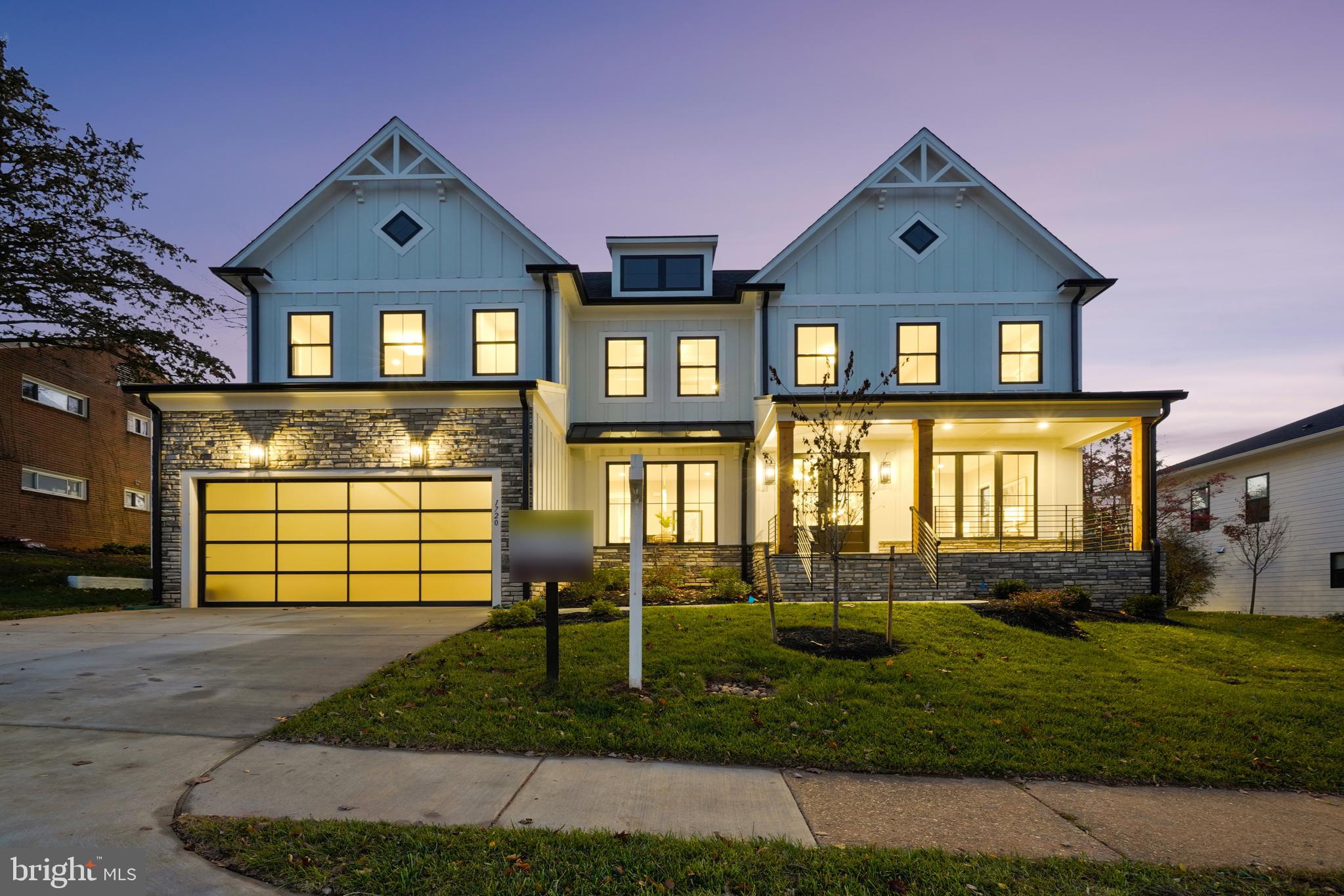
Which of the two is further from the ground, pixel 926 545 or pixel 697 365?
pixel 697 365

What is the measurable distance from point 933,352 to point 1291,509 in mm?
12727

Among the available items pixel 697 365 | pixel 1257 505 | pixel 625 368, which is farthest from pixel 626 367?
pixel 1257 505

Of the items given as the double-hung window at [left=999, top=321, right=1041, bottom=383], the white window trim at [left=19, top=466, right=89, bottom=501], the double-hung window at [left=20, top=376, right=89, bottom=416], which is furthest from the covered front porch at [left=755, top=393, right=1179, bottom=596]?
the double-hung window at [left=20, top=376, right=89, bottom=416]

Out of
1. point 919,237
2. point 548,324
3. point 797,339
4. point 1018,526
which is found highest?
point 919,237

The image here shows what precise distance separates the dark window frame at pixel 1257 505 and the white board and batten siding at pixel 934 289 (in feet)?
33.6

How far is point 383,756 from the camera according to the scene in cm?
504

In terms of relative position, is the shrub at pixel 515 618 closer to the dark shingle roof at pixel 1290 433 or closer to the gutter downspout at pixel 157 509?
the gutter downspout at pixel 157 509

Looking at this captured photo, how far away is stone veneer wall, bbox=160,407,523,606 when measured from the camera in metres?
13.9

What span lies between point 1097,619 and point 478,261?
583 inches

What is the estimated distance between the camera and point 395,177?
16.4m

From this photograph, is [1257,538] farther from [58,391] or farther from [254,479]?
[58,391]

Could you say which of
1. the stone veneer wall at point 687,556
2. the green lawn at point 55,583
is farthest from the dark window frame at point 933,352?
the green lawn at point 55,583

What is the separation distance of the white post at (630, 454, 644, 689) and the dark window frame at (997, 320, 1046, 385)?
42.0 feet

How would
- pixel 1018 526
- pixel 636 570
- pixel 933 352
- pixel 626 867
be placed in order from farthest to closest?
pixel 1018 526
pixel 933 352
pixel 636 570
pixel 626 867
